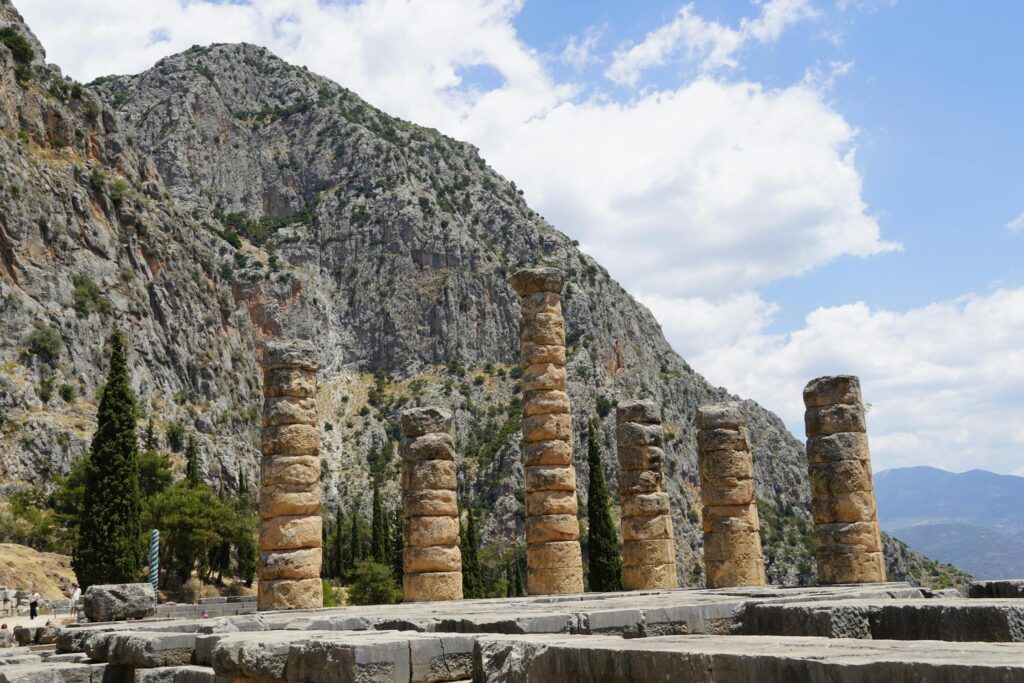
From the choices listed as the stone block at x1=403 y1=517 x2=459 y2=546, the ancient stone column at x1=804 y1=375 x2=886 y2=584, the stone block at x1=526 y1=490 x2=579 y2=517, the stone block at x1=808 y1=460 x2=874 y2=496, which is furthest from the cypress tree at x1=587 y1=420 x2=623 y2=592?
the stone block at x1=808 y1=460 x2=874 y2=496

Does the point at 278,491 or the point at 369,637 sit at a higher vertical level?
the point at 278,491

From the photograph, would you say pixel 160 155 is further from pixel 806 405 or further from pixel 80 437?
pixel 806 405

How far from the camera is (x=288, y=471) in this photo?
18.2m

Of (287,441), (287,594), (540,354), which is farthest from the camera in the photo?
(540,354)

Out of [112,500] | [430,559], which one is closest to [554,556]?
[430,559]

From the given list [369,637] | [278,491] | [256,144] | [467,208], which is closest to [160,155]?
[256,144]

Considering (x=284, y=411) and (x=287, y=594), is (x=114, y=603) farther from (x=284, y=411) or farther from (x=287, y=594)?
(x=284, y=411)

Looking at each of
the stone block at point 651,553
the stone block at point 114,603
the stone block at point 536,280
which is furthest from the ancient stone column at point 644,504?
the stone block at point 114,603

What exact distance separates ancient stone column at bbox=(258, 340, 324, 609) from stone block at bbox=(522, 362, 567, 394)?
4868 mm

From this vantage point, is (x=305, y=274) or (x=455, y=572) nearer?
(x=455, y=572)

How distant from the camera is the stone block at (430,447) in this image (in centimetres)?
1897

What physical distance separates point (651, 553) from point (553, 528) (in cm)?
223

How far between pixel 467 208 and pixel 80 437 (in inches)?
2520

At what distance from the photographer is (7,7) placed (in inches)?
2717
